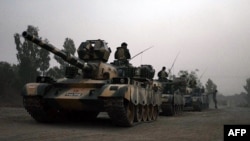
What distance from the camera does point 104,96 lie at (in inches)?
460

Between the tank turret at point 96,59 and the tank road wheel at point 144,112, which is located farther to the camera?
the tank road wheel at point 144,112

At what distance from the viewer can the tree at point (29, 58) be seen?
43.5m

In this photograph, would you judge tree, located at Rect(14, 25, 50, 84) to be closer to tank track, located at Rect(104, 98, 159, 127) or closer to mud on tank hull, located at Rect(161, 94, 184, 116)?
mud on tank hull, located at Rect(161, 94, 184, 116)

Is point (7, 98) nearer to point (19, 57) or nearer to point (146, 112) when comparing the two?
point (19, 57)

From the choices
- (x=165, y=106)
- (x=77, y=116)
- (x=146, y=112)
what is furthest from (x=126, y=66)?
(x=165, y=106)

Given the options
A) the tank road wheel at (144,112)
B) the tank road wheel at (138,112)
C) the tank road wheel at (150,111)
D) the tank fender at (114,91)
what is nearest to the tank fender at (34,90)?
the tank fender at (114,91)

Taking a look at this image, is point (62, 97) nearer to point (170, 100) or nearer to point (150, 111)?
point (150, 111)

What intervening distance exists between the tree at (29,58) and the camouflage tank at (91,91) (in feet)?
96.8

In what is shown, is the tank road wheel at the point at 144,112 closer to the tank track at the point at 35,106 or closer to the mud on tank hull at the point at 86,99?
the mud on tank hull at the point at 86,99

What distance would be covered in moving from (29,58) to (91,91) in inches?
1292

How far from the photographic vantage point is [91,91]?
41.7 feet

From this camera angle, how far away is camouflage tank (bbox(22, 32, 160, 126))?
11930 mm

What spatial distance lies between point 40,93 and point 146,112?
531cm

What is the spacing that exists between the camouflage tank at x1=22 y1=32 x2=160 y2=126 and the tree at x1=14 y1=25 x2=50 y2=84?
1161 inches
